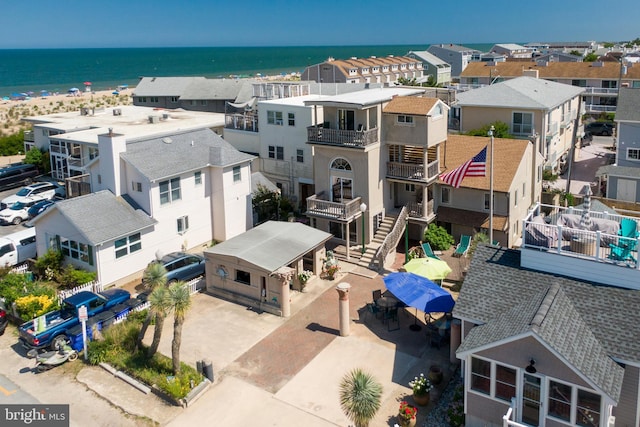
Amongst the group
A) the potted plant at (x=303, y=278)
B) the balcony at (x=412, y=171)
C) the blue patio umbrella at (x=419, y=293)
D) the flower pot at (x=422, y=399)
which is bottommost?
the flower pot at (x=422, y=399)

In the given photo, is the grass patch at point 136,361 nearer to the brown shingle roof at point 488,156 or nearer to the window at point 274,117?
the brown shingle roof at point 488,156

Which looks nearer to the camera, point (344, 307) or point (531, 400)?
point (531, 400)

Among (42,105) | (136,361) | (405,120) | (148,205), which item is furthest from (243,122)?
(42,105)

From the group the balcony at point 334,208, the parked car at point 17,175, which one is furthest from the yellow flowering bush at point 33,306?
the parked car at point 17,175

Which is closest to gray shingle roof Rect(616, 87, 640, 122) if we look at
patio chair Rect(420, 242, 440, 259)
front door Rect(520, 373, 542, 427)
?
patio chair Rect(420, 242, 440, 259)

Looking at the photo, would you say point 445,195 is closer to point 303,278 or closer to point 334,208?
point 334,208

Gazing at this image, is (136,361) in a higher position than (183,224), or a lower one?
lower
